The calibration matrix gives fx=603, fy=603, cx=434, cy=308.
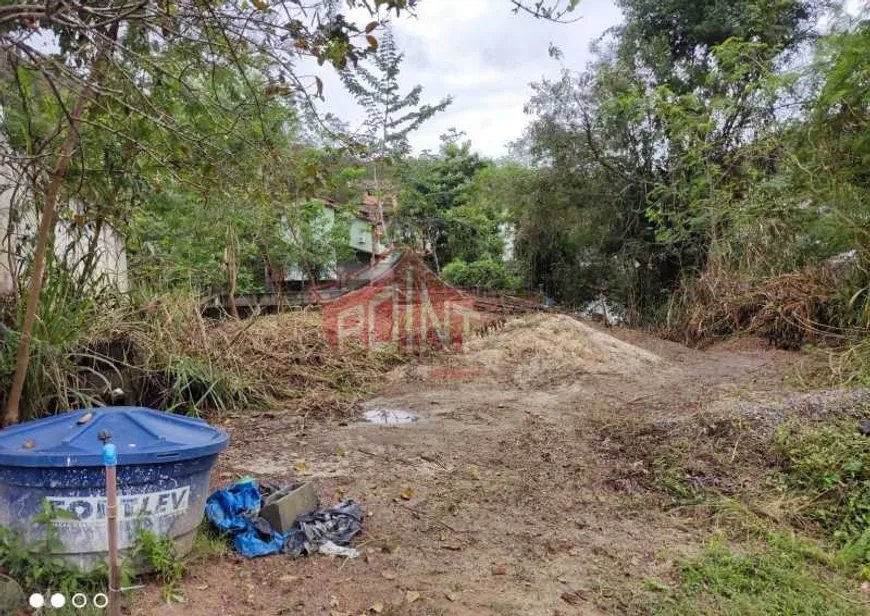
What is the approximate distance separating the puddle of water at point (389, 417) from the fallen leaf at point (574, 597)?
2693 mm

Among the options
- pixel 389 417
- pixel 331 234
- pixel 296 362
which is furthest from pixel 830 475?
pixel 331 234

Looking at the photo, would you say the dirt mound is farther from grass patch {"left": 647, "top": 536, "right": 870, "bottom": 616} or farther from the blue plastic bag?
the blue plastic bag

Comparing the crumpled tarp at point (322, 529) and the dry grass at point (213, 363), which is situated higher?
the dry grass at point (213, 363)

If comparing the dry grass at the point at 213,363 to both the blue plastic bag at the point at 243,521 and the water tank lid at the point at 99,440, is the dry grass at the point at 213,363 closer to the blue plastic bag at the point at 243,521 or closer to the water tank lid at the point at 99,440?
the blue plastic bag at the point at 243,521

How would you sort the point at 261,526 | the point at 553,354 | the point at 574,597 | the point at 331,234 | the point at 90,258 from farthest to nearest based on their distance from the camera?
the point at 331,234, the point at 553,354, the point at 90,258, the point at 261,526, the point at 574,597

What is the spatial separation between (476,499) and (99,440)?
1.93 meters

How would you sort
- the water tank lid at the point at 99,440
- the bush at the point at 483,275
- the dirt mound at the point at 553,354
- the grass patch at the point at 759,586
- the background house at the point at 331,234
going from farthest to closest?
the bush at the point at 483,275, the background house at the point at 331,234, the dirt mound at the point at 553,354, the grass patch at the point at 759,586, the water tank lid at the point at 99,440

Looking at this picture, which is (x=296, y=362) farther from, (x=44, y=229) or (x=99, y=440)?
(x=99, y=440)

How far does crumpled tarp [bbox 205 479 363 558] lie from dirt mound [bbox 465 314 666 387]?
399 centimetres

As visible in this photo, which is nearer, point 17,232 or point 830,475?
point 830,475

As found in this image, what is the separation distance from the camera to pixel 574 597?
229 cm

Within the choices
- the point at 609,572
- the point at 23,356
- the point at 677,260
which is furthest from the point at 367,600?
A: the point at 677,260

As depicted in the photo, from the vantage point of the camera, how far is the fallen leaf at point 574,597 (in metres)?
2.26

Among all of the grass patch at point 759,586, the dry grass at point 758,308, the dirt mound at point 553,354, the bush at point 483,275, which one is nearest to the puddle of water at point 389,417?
the dirt mound at point 553,354
